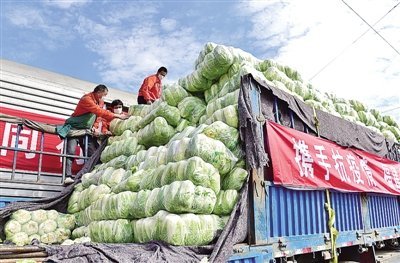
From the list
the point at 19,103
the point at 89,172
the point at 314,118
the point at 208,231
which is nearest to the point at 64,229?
the point at 89,172

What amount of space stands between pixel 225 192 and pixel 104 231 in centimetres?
155

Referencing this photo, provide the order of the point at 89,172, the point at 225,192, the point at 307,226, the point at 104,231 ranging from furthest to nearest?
the point at 89,172
the point at 307,226
the point at 104,231
the point at 225,192

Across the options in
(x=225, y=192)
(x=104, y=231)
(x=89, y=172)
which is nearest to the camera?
(x=225, y=192)

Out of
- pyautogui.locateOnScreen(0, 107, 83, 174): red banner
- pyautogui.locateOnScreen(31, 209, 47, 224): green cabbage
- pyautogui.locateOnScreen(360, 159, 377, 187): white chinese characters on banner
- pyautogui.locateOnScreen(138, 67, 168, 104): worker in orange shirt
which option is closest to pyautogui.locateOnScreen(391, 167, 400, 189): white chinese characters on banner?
pyautogui.locateOnScreen(360, 159, 377, 187): white chinese characters on banner

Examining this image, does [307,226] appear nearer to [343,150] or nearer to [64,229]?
[343,150]

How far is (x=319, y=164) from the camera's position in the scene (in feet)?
15.9

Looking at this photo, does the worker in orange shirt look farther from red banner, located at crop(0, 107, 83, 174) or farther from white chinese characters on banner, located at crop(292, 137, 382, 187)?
white chinese characters on banner, located at crop(292, 137, 382, 187)

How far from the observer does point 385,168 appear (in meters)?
6.96

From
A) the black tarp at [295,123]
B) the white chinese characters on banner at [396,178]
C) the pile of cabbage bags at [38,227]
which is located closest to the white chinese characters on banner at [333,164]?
the black tarp at [295,123]

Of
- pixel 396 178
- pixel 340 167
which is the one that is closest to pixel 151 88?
pixel 340 167

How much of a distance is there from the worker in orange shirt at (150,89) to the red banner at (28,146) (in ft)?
6.11

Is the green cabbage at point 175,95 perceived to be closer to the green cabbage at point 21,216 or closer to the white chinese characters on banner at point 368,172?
the green cabbage at point 21,216

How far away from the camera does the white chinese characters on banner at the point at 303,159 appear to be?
450 cm

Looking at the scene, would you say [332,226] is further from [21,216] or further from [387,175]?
[21,216]
